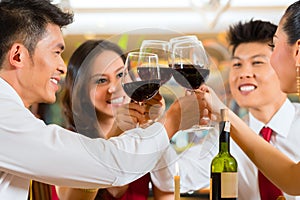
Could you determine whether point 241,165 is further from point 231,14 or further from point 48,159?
point 231,14

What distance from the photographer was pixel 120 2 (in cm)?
375

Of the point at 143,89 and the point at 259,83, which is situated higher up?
the point at 259,83

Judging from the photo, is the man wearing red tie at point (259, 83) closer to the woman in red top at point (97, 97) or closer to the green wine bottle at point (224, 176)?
the woman in red top at point (97, 97)

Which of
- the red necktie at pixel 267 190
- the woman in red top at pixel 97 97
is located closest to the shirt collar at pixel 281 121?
the red necktie at pixel 267 190

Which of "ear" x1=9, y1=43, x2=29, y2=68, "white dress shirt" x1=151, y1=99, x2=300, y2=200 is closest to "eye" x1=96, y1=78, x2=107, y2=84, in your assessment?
"white dress shirt" x1=151, y1=99, x2=300, y2=200

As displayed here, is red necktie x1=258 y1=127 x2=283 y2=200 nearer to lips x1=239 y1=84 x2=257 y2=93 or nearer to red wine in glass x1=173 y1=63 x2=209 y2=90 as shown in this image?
lips x1=239 y1=84 x2=257 y2=93

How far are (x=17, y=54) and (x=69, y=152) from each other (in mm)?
359

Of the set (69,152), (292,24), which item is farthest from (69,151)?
(292,24)

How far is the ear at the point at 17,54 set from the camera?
5.05ft

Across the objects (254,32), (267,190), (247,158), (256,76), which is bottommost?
(267,190)

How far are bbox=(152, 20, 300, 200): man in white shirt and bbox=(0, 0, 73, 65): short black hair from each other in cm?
84

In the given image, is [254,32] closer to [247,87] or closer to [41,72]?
[247,87]

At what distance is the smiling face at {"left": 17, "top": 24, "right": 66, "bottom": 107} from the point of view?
1.54 meters

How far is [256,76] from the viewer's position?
2555 millimetres
